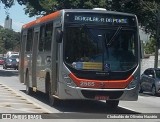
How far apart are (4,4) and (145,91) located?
79.0ft

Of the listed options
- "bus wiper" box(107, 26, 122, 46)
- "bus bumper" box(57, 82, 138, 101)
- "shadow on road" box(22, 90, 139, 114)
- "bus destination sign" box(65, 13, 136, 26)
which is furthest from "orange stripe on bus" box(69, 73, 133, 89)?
"bus destination sign" box(65, 13, 136, 26)

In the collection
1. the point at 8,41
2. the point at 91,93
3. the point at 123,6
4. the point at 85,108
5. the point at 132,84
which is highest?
the point at 8,41

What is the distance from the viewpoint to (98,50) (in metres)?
14.9

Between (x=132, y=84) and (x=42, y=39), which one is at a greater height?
(x=42, y=39)

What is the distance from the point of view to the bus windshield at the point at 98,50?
1479 cm

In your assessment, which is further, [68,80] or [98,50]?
[98,50]

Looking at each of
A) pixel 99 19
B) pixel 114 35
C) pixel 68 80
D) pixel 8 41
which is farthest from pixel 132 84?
pixel 8 41

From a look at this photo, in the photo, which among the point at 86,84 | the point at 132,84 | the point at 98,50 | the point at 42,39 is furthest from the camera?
the point at 42,39

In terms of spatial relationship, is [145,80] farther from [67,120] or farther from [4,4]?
[4,4]

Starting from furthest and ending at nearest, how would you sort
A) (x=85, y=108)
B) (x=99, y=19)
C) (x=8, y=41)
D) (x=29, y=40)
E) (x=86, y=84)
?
(x=8, y=41), (x=29, y=40), (x=85, y=108), (x=99, y=19), (x=86, y=84)

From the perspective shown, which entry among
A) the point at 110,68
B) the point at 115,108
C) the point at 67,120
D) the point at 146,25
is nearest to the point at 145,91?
the point at 146,25

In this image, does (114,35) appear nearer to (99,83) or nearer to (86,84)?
(99,83)

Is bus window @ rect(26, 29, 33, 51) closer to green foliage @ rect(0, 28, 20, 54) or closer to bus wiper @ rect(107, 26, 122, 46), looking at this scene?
bus wiper @ rect(107, 26, 122, 46)

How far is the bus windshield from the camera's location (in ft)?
48.5
